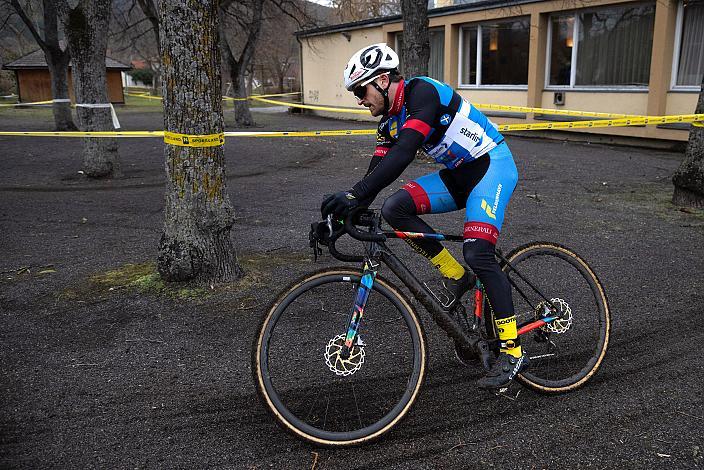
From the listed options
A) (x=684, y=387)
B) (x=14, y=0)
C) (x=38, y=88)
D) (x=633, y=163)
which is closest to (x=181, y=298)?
(x=684, y=387)

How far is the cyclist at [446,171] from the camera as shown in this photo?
129 inches

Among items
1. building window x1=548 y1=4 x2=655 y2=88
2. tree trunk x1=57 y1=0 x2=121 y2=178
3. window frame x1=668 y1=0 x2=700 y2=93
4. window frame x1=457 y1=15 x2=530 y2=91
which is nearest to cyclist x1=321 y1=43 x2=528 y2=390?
tree trunk x1=57 y1=0 x2=121 y2=178

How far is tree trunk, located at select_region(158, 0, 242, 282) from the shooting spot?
5.34 m

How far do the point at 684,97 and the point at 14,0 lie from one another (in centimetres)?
2252

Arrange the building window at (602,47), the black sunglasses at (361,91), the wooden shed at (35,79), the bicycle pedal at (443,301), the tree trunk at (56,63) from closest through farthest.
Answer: the black sunglasses at (361,91) < the bicycle pedal at (443,301) < the building window at (602,47) < the tree trunk at (56,63) < the wooden shed at (35,79)

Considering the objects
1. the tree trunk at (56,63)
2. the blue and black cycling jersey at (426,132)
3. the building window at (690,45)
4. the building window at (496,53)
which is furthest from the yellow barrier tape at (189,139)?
the tree trunk at (56,63)

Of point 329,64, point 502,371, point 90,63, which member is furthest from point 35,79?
point 502,371

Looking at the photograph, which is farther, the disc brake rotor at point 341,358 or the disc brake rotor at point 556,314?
the disc brake rotor at point 556,314

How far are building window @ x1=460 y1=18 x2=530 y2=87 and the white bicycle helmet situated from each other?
18.5m

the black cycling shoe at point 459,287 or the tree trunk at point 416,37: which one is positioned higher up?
the tree trunk at point 416,37

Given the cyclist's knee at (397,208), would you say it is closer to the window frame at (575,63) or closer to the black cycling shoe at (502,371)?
the black cycling shoe at (502,371)

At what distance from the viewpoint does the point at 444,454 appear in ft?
10.3

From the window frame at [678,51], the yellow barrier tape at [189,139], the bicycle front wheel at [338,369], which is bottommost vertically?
the bicycle front wheel at [338,369]

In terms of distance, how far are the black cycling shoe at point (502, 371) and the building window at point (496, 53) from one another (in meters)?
18.6
